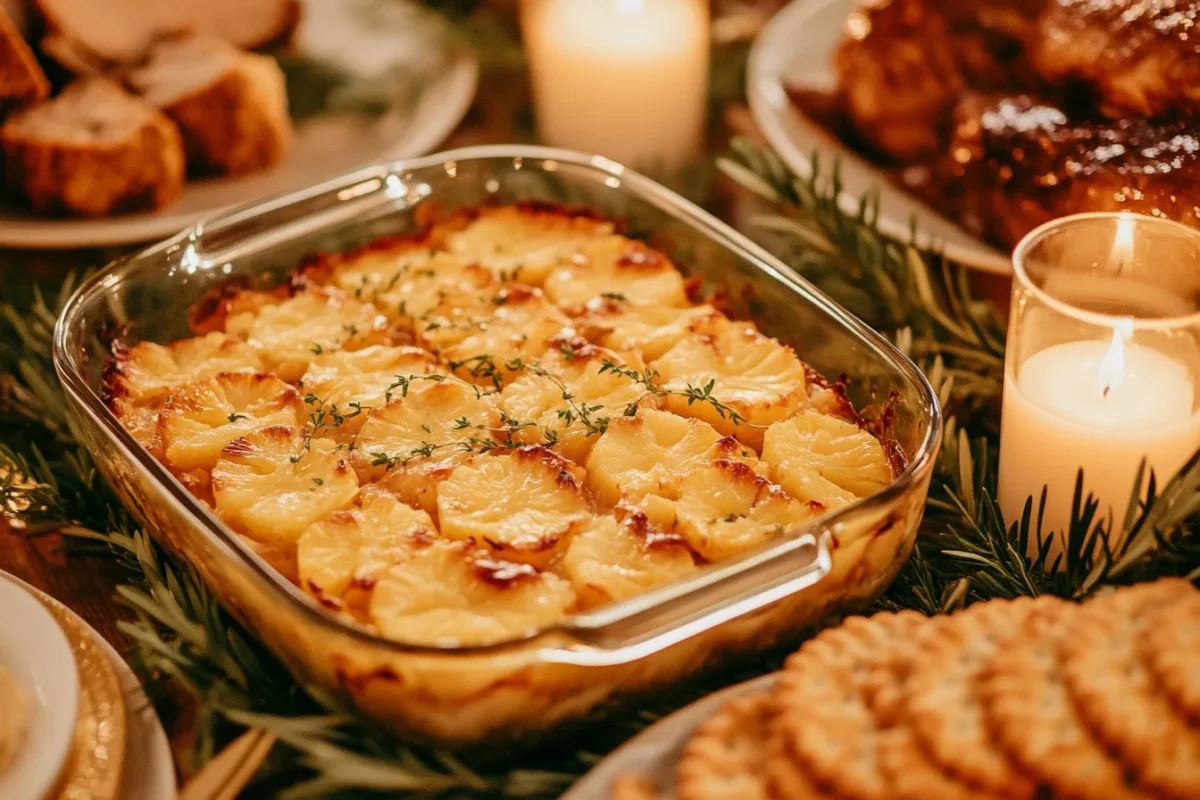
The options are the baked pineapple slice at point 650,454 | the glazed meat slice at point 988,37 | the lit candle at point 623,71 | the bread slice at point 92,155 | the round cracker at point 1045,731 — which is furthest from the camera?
the lit candle at point 623,71

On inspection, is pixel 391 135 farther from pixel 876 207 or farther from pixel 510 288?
pixel 876 207

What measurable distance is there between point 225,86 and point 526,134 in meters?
0.68

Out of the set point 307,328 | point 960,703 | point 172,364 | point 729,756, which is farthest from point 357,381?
point 960,703

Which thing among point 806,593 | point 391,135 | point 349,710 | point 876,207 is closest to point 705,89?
point 391,135

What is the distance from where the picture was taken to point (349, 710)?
4.52 ft

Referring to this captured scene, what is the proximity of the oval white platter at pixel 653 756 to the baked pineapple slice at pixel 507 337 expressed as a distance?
0.66 metres

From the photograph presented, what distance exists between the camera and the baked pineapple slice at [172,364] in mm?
1831

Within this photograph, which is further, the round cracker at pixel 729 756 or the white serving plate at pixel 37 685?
the white serving plate at pixel 37 685

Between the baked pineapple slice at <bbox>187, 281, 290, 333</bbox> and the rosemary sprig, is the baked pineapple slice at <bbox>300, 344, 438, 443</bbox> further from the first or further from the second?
the rosemary sprig

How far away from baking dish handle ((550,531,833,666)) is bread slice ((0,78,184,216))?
61.5 inches

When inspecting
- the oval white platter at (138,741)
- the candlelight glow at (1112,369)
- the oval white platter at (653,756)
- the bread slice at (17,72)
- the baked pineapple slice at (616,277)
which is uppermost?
the bread slice at (17,72)

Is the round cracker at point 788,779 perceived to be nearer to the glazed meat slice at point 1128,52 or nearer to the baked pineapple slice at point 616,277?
the baked pineapple slice at point 616,277

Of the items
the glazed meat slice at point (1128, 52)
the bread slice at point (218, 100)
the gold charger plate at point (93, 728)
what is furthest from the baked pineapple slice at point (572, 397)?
the bread slice at point (218, 100)

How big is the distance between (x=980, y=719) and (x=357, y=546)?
2.35 feet
